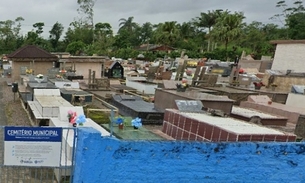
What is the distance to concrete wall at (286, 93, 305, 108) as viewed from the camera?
17.3 m

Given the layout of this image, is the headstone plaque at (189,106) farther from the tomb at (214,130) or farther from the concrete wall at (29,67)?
the concrete wall at (29,67)

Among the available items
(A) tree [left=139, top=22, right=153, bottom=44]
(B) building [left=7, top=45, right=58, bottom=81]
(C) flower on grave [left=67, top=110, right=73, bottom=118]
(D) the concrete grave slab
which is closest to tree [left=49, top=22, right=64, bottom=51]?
(A) tree [left=139, top=22, right=153, bottom=44]

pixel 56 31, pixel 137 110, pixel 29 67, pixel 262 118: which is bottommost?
pixel 29 67

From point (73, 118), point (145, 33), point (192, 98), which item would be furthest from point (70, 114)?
point (145, 33)

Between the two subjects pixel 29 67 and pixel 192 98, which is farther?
pixel 29 67

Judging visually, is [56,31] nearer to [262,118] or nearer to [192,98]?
[192,98]

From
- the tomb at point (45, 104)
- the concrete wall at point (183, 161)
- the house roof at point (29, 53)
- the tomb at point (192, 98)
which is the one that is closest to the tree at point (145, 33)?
the house roof at point (29, 53)

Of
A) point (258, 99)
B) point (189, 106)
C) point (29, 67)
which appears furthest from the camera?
point (29, 67)

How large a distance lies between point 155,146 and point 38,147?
2.00 meters

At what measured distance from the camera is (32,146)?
5.73 meters

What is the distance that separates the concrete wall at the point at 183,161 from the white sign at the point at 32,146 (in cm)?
48

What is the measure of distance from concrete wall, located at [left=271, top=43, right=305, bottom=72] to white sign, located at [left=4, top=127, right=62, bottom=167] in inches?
1085

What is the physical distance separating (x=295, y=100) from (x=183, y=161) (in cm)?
1390

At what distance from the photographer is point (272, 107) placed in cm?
1627
